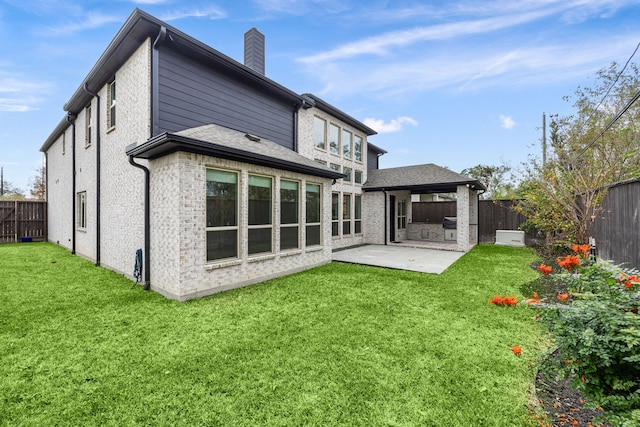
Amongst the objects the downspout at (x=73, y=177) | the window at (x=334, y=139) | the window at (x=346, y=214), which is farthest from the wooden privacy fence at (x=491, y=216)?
the downspout at (x=73, y=177)

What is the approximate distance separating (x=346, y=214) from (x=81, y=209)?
10794 millimetres

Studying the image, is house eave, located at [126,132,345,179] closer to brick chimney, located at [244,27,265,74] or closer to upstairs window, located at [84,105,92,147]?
brick chimney, located at [244,27,265,74]

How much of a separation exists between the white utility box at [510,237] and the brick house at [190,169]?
32.4ft

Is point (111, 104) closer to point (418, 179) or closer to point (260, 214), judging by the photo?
point (260, 214)

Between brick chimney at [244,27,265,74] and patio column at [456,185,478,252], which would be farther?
patio column at [456,185,478,252]

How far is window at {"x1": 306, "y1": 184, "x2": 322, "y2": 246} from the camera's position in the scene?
8.31m

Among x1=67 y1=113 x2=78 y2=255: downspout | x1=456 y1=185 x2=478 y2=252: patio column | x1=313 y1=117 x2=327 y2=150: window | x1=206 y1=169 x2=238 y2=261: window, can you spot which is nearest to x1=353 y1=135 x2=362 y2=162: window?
x1=313 y1=117 x2=327 y2=150: window

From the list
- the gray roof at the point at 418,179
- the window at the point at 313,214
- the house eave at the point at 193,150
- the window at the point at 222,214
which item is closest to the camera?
the house eave at the point at 193,150

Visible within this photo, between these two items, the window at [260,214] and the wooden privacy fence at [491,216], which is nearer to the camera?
the window at [260,214]

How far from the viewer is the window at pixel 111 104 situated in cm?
778

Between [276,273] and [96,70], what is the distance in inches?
291

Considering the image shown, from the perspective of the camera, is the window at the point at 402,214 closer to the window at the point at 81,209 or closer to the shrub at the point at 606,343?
the shrub at the point at 606,343

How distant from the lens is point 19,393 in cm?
257

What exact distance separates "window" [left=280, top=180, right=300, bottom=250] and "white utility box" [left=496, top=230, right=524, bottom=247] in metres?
11.2
